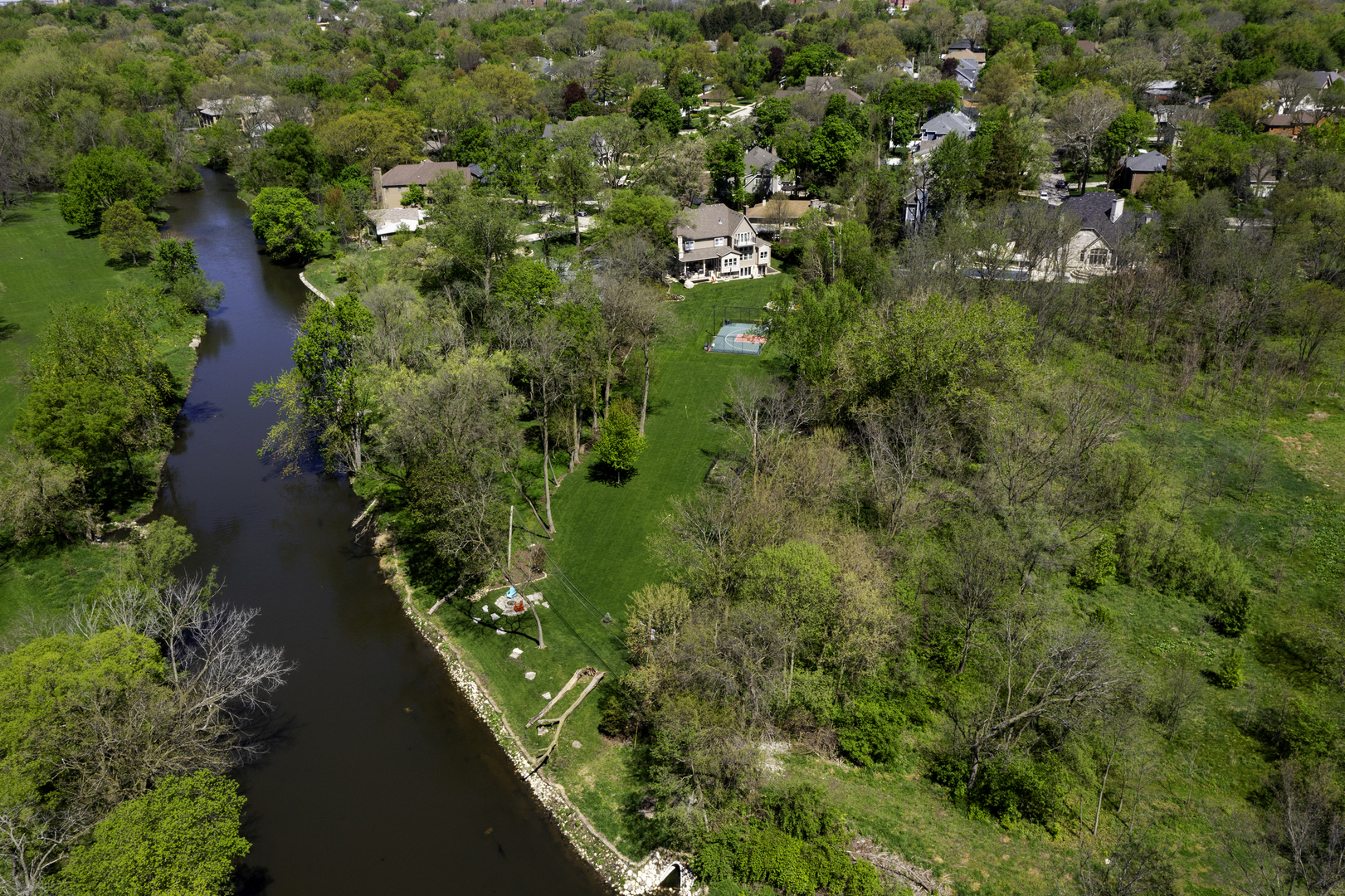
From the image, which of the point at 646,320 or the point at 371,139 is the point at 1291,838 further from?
the point at 371,139

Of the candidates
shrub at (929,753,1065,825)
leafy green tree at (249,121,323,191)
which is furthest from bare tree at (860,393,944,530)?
leafy green tree at (249,121,323,191)

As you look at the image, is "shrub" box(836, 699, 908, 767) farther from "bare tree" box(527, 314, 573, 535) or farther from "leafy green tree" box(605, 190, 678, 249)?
"leafy green tree" box(605, 190, 678, 249)

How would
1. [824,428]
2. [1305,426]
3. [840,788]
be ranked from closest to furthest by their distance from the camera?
[840,788] < [824,428] < [1305,426]

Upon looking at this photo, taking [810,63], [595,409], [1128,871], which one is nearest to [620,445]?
[595,409]

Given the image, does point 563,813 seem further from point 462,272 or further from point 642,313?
point 462,272

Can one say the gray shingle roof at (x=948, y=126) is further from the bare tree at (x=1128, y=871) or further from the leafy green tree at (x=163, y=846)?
the leafy green tree at (x=163, y=846)

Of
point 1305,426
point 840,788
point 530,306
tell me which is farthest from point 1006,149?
point 840,788
